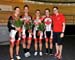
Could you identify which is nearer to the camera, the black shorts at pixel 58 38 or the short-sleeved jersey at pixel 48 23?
the black shorts at pixel 58 38

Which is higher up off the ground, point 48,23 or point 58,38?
point 48,23

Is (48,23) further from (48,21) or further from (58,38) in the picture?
(58,38)

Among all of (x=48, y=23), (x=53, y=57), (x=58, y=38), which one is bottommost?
(x=53, y=57)

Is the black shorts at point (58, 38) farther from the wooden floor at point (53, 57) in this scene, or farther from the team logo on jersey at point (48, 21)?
the wooden floor at point (53, 57)

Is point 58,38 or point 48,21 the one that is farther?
point 48,21

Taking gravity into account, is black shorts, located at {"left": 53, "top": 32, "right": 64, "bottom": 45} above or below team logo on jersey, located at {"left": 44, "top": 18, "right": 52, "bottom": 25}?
below

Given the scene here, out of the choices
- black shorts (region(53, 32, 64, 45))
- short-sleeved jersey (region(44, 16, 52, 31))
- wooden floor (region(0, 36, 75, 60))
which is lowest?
wooden floor (region(0, 36, 75, 60))

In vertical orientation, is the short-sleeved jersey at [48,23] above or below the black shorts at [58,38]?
above

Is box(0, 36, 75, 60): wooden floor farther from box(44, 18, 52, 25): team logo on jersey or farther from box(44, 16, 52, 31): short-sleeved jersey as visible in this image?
box(44, 18, 52, 25): team logo on jersey

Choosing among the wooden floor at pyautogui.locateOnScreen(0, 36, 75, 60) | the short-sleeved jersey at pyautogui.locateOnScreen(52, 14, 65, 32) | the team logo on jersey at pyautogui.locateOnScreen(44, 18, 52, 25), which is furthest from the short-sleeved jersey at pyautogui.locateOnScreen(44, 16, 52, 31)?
the wooden floor at pyautogui.locateOnScreen(0, 36, 75, 60)

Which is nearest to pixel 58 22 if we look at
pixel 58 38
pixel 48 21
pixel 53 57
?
pixel 58 38

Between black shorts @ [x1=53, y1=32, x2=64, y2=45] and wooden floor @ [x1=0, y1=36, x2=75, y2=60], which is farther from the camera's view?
wooden floor @ [x1=0, y1=36, x2=75, y2=60]

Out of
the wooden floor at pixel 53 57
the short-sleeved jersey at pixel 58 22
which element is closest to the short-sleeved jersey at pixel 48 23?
the short-sleeved jersey at pixel 58 22

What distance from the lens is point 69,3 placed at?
460 inches
